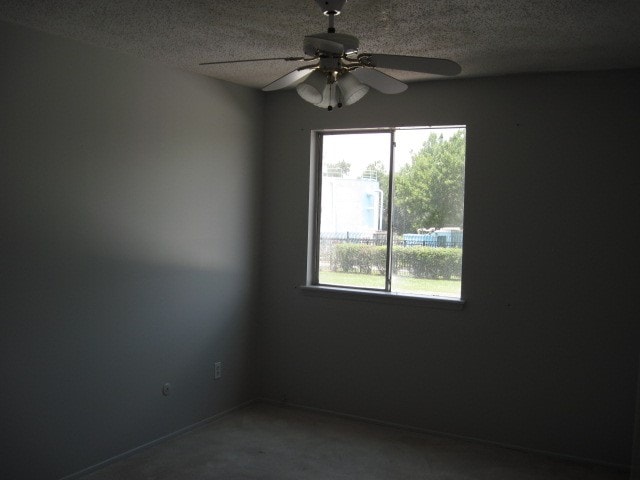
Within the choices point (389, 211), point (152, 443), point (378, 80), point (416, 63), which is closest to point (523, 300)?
point (389, 211)

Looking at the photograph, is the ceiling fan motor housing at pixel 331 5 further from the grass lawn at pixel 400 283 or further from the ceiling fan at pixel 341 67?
the grass lawn at pixel 400 283

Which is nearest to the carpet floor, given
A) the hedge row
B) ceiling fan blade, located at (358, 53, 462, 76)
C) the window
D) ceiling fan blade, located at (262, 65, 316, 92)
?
the window

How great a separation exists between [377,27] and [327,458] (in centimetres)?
258

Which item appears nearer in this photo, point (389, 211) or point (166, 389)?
point (166, 389)

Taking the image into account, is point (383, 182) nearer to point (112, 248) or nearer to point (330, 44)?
point (112, 248)

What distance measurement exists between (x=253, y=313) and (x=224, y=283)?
0.47 m

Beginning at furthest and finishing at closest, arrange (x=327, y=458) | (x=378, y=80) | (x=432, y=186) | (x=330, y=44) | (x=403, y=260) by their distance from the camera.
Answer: (x=403, y=260) → (x=432, y=186) → (x=327, y=458) → (x=378, y=80) → (x=330, y=44)

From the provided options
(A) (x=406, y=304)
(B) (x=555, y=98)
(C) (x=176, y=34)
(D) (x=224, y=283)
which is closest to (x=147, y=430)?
(D) (x=224, y=283)

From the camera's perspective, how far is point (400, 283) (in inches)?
173

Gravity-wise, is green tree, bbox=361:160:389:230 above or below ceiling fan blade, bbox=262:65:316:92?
below

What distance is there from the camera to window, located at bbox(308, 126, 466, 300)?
13.9ft

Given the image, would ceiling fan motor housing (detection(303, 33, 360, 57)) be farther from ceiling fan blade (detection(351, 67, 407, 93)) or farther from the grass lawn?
the grass lawn

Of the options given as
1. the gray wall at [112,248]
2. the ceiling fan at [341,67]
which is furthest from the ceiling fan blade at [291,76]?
Result: the gray wall at [112,248]

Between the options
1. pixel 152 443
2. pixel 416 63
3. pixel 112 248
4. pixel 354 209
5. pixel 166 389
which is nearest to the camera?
pixel 416 63
